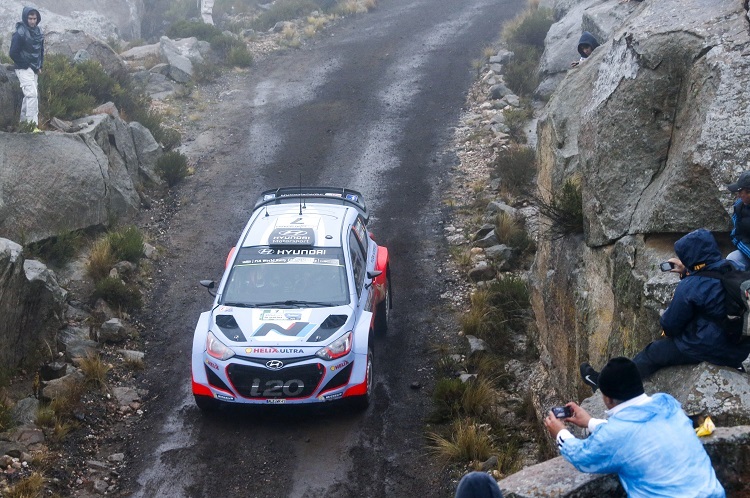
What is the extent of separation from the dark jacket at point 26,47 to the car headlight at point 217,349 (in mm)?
7340

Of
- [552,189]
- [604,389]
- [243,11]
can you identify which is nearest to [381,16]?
[243,11]

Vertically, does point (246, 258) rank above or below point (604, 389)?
below

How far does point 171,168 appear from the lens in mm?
16641

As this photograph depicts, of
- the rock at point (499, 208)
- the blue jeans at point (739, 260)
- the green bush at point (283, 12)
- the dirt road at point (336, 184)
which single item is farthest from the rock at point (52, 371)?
the green bush at point (283, 12)

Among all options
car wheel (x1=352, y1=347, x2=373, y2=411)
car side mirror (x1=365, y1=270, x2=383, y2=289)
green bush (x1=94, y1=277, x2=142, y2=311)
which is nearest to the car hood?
car wheel (x1=352, y1=347, x2=373, y2=411)

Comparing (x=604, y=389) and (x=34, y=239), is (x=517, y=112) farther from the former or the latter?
(x=604, y=389)

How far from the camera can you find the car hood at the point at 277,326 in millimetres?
8852

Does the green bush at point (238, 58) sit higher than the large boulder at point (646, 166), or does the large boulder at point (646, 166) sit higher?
the large boulder at point (646, 166)

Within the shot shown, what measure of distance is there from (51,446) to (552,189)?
21.4 ft

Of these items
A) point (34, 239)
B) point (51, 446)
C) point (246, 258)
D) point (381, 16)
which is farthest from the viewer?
point (381, 16)

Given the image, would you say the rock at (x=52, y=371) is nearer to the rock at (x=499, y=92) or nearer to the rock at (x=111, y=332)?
the rock at (x=111, y=332)

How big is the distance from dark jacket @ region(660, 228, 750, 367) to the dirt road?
3202mm

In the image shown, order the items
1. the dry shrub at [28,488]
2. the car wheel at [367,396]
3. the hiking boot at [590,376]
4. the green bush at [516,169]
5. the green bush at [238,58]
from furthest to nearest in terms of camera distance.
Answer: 1. the green bush at [238,58]
2. the green bush at [516,169]
3. the car wheel at [367,396]
4. the dry shrub at [28,488]
5. the hiking boot at [590,376]

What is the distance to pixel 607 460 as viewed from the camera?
421 cm
